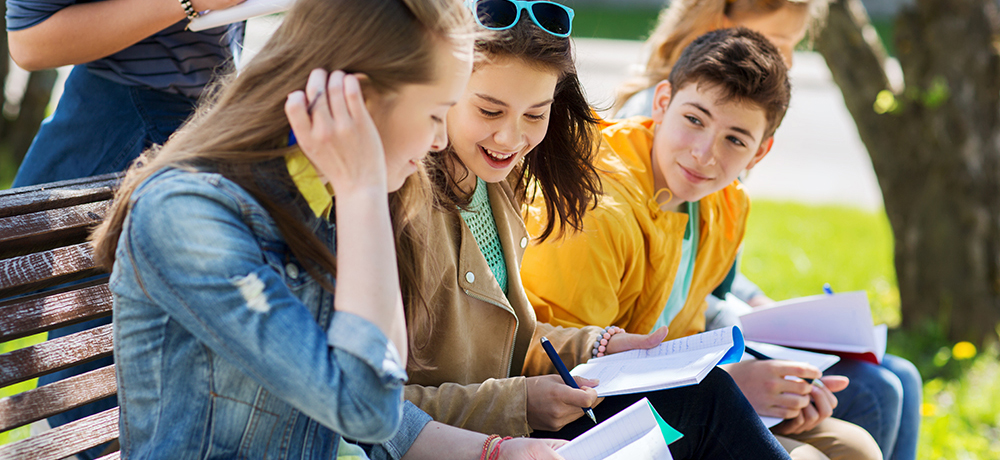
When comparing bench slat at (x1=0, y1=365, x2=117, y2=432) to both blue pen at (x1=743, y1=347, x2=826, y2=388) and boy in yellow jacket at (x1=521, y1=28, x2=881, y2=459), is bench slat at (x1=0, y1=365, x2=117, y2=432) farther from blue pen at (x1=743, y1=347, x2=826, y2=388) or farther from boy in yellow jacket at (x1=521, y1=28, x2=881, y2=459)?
blue pen at (x1=743, y1=347, x2=826, y2=388)

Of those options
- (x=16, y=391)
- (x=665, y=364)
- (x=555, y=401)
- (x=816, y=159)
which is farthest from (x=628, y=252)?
(x=816, y=159)

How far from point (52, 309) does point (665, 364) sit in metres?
1.22

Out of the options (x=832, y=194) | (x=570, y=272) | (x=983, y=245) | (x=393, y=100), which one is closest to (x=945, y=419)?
(x=983, y=245)

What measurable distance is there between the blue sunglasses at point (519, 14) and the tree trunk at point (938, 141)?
8.40 feet

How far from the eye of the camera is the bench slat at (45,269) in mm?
1598

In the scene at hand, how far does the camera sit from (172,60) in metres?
2.07

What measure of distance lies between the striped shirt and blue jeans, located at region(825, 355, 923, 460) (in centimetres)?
194

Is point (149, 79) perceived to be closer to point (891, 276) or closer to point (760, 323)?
point (760, 323)

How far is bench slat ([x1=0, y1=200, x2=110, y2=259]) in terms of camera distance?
5.42 ft

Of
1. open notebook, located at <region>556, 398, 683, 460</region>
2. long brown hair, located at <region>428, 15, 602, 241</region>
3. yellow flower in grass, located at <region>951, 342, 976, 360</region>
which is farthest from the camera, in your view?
yellow flower in grass, located at <region>951, 342, 976, 360</region>

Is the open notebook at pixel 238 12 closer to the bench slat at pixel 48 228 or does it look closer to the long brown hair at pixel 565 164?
the bench slat at pixel 48 228

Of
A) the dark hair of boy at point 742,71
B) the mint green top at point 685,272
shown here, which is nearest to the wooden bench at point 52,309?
the mint green top at point 685,272

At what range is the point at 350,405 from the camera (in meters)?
1.15

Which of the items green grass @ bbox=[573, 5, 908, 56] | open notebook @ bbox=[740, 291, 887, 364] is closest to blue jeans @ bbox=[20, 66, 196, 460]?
open notebook @ bbox=[740, 291, 887, 364]
